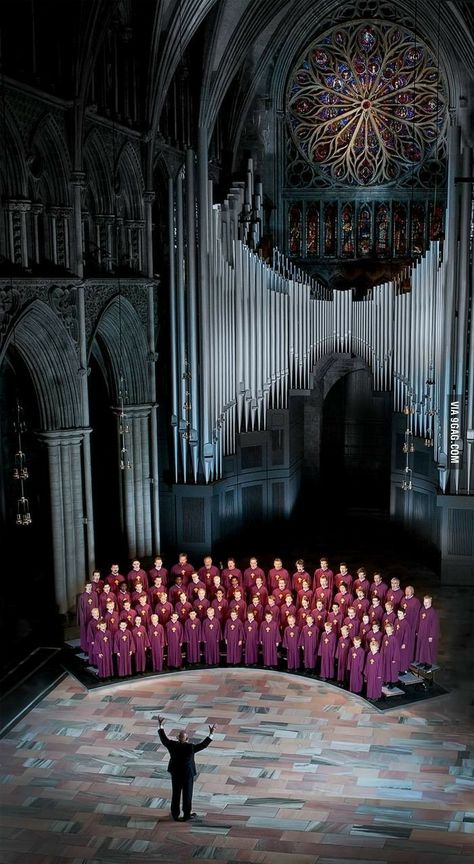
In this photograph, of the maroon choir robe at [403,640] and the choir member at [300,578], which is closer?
the maroon choir robe at [403,640]

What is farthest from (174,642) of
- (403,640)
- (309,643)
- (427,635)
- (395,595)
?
(427,635)

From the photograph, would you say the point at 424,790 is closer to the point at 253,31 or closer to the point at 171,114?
the point at 171,114

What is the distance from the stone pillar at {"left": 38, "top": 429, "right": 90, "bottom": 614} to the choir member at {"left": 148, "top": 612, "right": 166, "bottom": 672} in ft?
9.98

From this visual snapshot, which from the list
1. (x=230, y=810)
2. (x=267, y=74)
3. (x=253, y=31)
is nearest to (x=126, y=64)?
(x=253, y=31)

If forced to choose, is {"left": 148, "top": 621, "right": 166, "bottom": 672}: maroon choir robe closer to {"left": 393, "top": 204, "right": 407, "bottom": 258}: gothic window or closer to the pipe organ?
A: the pipe organ

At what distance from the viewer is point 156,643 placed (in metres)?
21.0

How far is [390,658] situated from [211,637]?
3.79m

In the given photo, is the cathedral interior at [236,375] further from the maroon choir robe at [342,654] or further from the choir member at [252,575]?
the choir member at [252,575]

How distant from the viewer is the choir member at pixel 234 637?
69.9ft

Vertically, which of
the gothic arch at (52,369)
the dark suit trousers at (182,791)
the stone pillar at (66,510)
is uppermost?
the gothic arch at (52,369)

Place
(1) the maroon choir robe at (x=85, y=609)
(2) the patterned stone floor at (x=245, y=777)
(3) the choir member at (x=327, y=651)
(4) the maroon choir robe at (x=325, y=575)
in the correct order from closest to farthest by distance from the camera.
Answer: (2) the patterned stone floor at (x=245, y=777), (3) the choir member at (x=327, y=651), (1) the maroon choir robe at (x=85, y=609), (4) the maroon choir robe at (x=325, y=575)

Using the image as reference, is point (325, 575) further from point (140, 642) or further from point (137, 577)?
point (140, 642)

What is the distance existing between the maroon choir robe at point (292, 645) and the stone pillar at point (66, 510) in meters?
5.39

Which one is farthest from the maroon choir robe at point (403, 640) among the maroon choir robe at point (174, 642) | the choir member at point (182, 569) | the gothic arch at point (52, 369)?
the gothic arch at point (52, 369)
